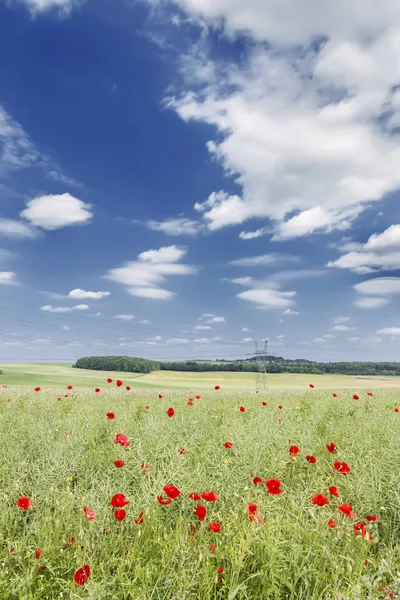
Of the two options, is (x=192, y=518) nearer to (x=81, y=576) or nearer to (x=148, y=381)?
(x=81, y=576)

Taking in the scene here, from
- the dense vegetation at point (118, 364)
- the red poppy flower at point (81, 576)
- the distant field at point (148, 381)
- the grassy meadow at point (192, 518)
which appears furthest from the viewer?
the dense vegetation at point (118, 364)

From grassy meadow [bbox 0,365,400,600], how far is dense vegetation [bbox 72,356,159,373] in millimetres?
73069

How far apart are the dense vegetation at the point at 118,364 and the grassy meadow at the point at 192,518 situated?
7307cm

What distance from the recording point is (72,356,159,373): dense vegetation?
260 feet

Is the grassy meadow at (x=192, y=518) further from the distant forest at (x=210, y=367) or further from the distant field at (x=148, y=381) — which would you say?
the distant forest at (x=210, y=367)

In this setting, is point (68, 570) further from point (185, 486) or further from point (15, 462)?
point (15, 462)

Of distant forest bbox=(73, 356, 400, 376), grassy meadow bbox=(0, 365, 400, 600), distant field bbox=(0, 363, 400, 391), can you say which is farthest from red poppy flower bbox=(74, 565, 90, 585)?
distant forest bbox=(73, 356, 400, 376)

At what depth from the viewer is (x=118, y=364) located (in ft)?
265

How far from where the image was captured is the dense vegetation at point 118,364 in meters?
79.3

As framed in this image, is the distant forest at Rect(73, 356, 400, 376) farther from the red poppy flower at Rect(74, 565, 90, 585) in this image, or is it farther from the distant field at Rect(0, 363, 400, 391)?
the red poppy flower at Rect(74, 565, 90, 585)

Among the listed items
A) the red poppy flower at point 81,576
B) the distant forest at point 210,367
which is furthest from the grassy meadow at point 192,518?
the distant forest at point 210,367

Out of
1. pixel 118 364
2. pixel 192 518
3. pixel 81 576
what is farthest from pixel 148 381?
pixel 81 576

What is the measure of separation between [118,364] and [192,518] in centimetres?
7877

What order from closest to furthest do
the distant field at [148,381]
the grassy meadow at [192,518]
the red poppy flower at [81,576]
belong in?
the red poppy flower at [81,576]
the grassy meadow at [192,518]
the distant field at [148,381]
